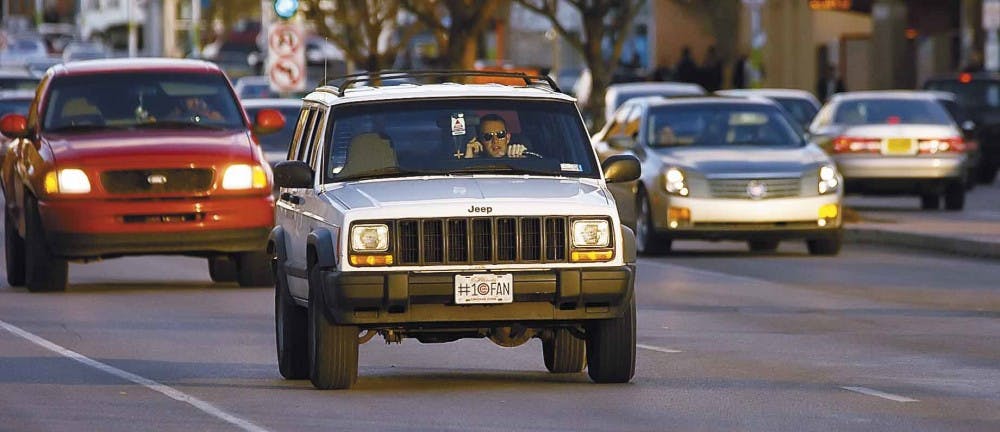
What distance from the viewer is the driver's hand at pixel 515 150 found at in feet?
41.1

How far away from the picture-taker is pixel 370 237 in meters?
11.7

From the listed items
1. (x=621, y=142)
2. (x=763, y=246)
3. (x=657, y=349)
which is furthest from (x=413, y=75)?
(x=763, y=246)

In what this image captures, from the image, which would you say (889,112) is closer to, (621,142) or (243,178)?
(621,142)

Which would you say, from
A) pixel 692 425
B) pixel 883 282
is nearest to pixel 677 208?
pixel 883 282

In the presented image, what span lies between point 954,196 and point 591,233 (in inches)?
785

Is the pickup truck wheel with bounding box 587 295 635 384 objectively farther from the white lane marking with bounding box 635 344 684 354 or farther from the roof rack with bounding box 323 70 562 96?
the white lane marking with bounding box 635 344 684 354

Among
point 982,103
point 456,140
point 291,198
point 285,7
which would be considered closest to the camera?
point 456,140

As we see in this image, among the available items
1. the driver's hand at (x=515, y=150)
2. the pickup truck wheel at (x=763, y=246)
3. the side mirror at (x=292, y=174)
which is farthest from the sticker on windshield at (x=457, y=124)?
the pickup truck wheel at (x=763, y=246)

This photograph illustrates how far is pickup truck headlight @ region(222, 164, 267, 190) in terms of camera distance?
1903 cm

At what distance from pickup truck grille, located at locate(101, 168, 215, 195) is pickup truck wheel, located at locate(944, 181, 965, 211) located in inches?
565

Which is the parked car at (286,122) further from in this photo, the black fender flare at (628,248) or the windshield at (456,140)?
the black fender flare at (628,248)

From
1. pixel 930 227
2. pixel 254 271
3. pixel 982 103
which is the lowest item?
pixel 930 227

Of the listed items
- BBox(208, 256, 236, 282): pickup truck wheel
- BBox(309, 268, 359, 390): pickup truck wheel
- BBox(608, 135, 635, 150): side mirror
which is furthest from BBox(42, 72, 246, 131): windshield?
BBox(309, 268, 359, 390): pickup truck wheel

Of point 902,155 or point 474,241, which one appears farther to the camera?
point 902,155
